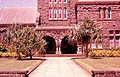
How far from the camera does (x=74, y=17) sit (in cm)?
3419

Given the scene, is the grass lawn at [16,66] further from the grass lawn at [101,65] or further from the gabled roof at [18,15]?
the gabled roof at [18,15]

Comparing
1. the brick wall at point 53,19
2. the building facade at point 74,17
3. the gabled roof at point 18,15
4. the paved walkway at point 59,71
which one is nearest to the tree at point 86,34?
the building facade at point 74,17

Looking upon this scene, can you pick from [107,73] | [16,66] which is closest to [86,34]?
[16,66]

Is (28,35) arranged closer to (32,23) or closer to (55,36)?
(55,36)

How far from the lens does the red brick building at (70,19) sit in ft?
104

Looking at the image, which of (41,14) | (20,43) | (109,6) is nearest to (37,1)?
(41,14)

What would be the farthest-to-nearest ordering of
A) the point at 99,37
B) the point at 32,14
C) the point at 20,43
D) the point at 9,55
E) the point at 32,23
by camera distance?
the point at 32,14 < the point at 32,23 < the point at 9,55 < the point at 99,37 < the point at 20,43

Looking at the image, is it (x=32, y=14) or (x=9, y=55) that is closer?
(x=9, y=55)

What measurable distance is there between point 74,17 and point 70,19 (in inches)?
32.0

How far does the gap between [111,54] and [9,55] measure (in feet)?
45.1

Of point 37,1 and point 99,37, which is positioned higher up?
point 37,1

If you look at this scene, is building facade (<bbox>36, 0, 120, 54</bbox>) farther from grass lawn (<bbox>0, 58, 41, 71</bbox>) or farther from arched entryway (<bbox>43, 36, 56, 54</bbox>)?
grass lawn (<bbox>0, 58, 41, 71</bbox>)

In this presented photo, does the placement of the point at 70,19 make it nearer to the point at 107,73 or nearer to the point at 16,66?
the point at 16,66

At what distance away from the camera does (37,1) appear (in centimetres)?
3419
